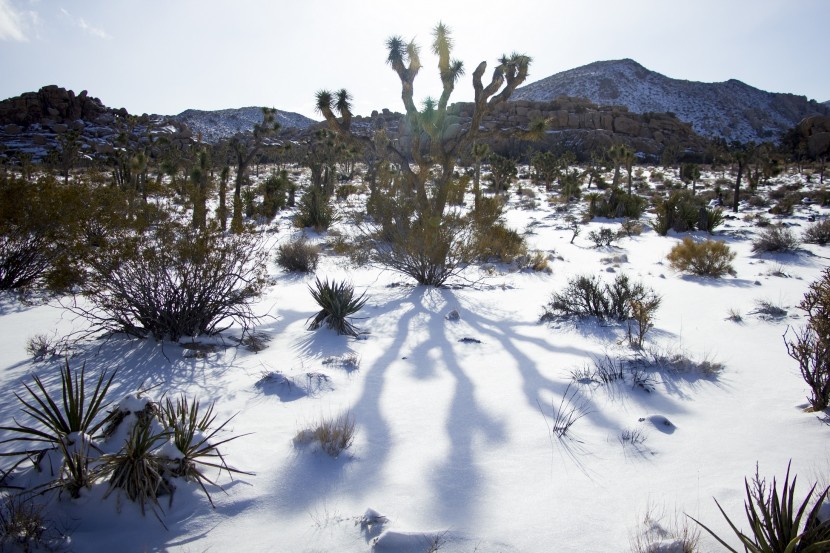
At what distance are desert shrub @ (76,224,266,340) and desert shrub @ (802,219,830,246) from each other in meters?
16.4

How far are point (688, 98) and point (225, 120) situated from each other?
3500 inches

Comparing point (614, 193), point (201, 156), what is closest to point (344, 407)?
point (201, 156)

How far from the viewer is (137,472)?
2.79 metres

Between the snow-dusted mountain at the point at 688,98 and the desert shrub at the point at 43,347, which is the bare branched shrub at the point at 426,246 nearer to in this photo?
the desert shrub at the point at 43,347

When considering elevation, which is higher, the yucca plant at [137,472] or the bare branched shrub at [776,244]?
the bare branched shrub at [776,244]

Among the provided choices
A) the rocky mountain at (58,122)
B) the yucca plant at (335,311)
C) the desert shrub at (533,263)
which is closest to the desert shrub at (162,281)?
the yucca plant at (335,311)

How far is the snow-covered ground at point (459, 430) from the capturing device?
2746 mm

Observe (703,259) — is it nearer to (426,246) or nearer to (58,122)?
(426,246)

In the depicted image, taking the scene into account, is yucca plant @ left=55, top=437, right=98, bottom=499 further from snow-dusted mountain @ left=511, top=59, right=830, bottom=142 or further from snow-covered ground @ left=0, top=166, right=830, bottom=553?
snow-dusted mountain @ left=511, top=59, right=830, bottom=142

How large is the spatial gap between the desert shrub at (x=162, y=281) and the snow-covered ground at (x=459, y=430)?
0.35 metres

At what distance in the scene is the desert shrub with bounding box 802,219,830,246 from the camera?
13.8m

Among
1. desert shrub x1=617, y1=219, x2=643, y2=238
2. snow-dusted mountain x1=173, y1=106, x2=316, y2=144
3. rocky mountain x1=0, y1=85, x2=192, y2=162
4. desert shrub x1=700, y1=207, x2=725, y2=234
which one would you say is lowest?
→ desert shrub x1=617, y1=219, x2=643, y2=238

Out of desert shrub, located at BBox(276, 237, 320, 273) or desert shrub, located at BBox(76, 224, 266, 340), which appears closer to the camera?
desert shrub, located at BBox(76, 224, 266, 340)

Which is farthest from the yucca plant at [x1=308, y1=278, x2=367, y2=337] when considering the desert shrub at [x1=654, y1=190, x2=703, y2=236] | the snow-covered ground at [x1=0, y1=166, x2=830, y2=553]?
the desert shrub at [x1=654, y1=190, x2=703, y2=236]
